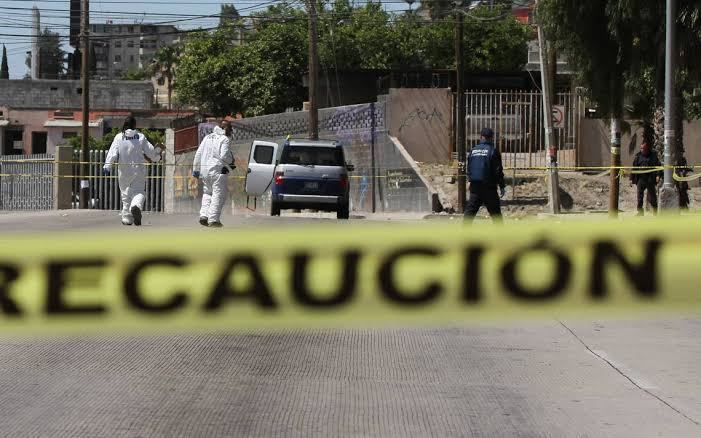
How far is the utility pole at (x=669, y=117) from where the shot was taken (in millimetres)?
22594

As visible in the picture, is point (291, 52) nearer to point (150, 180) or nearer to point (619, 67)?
point (150, 180)

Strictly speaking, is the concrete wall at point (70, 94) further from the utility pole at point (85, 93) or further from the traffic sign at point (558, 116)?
the traffic sign at point (558, 116)

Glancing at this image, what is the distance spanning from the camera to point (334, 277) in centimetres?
495

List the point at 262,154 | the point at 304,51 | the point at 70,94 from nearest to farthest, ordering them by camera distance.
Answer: the point at 262,154 → the point at 304,51 → the point at 70,94

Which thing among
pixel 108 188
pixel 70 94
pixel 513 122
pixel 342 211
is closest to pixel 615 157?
pixel 342 211

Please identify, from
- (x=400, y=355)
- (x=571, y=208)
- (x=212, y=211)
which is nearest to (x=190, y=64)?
(x=571, y=208)

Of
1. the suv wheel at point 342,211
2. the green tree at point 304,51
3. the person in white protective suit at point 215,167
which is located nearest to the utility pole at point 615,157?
the suv wheel at point 342,211

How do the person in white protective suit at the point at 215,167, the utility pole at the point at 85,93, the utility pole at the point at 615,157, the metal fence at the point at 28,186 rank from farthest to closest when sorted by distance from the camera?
the utility pole at the point at 85,93, the metal fence at the point at 28,186, the utility pole at the point at 615,157, the person in white protective suit at the point at 215,167

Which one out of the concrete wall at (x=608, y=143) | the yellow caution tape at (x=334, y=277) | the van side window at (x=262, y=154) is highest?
the concrete wall at (x=608, y=143)

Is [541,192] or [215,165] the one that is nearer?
[215,165]

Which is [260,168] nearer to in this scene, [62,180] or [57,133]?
[62,180]

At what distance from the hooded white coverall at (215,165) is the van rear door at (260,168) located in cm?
1396

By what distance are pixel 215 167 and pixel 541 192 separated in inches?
687

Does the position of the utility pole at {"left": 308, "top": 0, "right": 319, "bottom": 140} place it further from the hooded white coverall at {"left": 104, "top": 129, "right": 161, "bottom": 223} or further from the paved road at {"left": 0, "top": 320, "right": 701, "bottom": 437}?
the paved road at {"left": 0, "top": 320, "right": 701, "bottom": 437}
